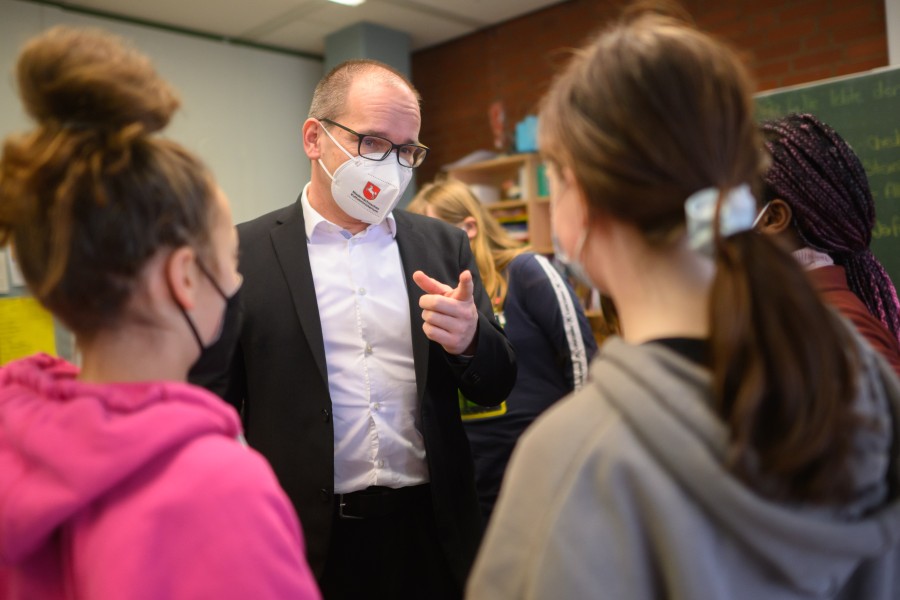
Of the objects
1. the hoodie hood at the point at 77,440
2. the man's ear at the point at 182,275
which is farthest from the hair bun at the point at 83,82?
the hoodie hood at the point at 77,440

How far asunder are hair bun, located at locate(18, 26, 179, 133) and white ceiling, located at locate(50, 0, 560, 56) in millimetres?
3938

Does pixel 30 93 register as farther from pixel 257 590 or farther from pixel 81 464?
pixel 257 590

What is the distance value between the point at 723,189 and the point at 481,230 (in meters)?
2.10

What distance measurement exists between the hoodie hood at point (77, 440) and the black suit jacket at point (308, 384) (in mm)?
607

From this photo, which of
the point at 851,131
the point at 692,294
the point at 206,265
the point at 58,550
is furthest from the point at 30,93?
the point at 851,131

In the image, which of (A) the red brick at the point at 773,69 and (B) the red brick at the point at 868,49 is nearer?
(B) the red brick at the point at 868,49

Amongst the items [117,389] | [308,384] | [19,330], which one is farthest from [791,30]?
[19,330]

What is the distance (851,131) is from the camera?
3203 millimetres

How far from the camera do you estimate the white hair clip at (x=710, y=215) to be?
712 millimetres

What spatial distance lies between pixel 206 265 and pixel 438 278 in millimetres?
923

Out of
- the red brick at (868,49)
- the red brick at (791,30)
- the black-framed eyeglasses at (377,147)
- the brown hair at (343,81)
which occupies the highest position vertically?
the red brick at (791,30)

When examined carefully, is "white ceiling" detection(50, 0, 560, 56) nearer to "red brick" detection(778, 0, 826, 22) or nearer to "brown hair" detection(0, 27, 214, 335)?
→ "red brick" detection(778, 0, 826, 22)

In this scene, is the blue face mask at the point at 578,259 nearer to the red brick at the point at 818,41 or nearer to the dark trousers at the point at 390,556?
the dark trousers at the point at 390,556

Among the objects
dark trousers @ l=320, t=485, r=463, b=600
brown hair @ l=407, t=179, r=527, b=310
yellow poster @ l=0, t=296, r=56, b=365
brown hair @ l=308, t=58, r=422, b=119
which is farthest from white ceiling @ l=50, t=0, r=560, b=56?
dark trousers @ l=320, t=485, r=463, b=600
